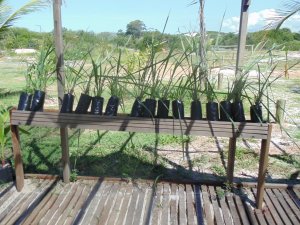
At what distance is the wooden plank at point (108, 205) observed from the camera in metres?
2.62

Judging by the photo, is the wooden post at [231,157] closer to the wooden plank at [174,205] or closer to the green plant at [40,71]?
the wooden plank at [174,205]

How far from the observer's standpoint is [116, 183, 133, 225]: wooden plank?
2.61 m

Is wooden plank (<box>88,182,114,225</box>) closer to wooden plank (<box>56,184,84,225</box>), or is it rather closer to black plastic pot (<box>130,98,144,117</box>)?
wooden plank (<box>56,184,84,225</box>)

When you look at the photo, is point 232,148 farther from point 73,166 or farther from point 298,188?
point 73,166

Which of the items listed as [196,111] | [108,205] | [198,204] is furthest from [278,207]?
[108,205]

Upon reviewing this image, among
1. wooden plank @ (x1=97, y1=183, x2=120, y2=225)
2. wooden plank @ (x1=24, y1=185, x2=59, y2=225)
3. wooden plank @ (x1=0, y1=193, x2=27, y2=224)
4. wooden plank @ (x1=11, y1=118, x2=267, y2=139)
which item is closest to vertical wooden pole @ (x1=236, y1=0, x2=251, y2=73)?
wooden plank @ (x1=11, y1=118, x2=267, y2=139)

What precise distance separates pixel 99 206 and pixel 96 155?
127 centimetres

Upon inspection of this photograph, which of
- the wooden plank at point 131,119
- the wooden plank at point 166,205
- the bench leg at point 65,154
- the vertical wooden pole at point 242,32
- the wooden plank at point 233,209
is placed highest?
the vertical wooden pole at point 242,32

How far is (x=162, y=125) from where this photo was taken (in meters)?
2.70

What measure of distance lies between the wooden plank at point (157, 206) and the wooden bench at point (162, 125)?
638 millimetres

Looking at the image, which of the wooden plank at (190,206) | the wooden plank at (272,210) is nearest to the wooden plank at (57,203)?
the wooden plank at (190,206)

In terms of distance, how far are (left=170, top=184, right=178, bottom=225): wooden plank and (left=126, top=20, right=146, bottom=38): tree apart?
141 cm

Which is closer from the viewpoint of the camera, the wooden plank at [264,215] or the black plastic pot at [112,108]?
the wooden plank at [264,215]

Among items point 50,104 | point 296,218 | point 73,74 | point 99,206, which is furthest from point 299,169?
point 50,104
